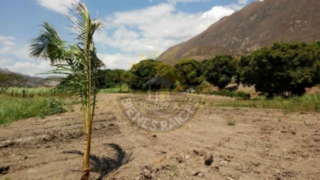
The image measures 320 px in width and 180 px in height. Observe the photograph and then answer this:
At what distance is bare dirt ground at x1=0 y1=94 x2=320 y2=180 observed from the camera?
4.43 m

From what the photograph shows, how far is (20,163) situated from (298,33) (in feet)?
556

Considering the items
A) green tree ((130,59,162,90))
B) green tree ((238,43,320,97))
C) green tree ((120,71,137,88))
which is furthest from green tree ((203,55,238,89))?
green tree ((238,43,320,97))

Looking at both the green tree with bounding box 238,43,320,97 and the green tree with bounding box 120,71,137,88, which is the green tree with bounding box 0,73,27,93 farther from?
the green tree with bounding box 238,43,320,97

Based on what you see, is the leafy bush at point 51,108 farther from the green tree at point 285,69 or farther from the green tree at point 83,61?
the green tree at point 285,69

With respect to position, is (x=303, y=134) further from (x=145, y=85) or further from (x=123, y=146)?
(x=145, y=85)

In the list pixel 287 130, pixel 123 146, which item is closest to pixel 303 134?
pixel 287 130

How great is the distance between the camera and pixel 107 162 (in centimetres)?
528

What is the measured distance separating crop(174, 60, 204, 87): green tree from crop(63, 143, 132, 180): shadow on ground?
1716 inches

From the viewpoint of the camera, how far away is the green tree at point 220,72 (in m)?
43.8

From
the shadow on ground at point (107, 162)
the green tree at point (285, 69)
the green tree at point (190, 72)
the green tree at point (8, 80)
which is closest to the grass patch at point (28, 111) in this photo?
the shadow on ground at point (107, 162)

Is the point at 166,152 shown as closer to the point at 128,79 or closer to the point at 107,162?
the point at 107,162

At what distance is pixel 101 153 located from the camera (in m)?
5.84

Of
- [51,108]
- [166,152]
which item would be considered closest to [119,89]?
[51,108]

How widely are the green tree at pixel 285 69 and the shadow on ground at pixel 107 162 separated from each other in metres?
19.6
